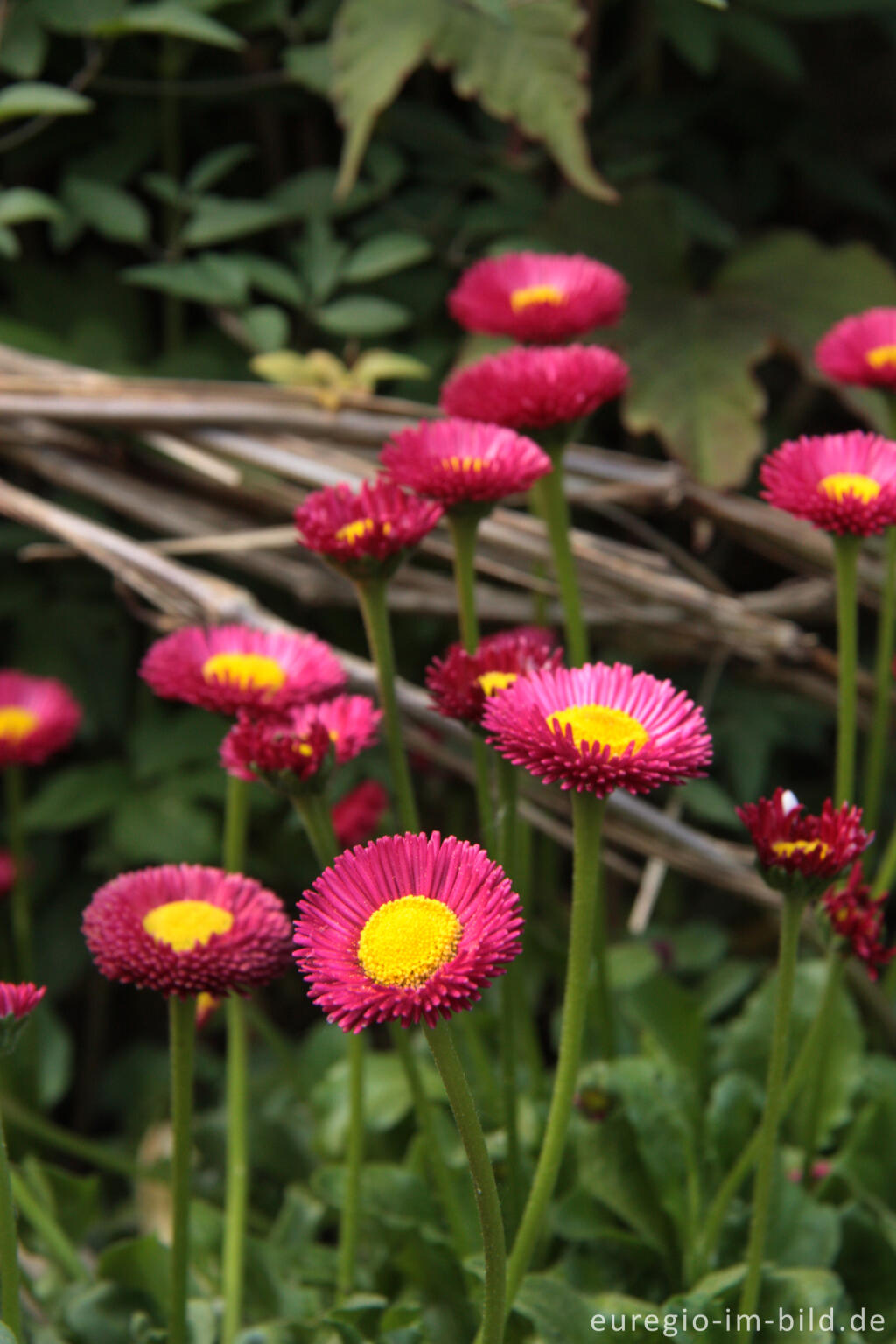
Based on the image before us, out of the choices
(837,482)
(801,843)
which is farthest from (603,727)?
(837,482)

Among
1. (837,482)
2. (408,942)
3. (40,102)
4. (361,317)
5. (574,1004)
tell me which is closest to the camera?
(408,942)

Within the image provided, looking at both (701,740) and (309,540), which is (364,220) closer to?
(309,540)

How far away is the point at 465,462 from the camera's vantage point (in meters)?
0.61

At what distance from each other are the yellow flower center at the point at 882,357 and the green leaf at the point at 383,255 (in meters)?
0.42

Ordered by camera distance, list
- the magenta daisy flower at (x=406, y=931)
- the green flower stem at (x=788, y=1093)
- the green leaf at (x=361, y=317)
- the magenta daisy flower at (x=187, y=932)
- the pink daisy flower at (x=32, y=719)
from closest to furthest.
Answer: the magenta daisy flower at (x=406, y=931) → the magenta daisy flower at (x=187, y=932) → the green flower stem at (x=788, y=1093) → the pink daisy flower at (x=32, y=719) → the green leaf at (x=361, y=317)

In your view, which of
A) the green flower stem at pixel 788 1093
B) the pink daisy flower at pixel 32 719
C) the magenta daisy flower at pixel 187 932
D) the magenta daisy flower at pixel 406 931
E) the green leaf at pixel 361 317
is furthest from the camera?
the green leaf at pixel 361 317

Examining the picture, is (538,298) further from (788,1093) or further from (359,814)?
(788,1093)

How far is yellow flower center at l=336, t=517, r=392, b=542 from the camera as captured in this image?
0.57 meters

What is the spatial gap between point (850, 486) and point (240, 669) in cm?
30

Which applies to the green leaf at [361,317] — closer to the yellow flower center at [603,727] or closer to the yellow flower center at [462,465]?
the yellow flower center at [462,465]

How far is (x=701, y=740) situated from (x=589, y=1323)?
279 mm

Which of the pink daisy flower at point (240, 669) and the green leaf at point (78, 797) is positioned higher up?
the pink daisy flower at point (240, 669)

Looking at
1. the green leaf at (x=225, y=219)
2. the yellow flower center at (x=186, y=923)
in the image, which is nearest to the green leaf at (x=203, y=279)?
the green leaf at (x=225, y=219)

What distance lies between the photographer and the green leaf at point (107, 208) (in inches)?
40.5
